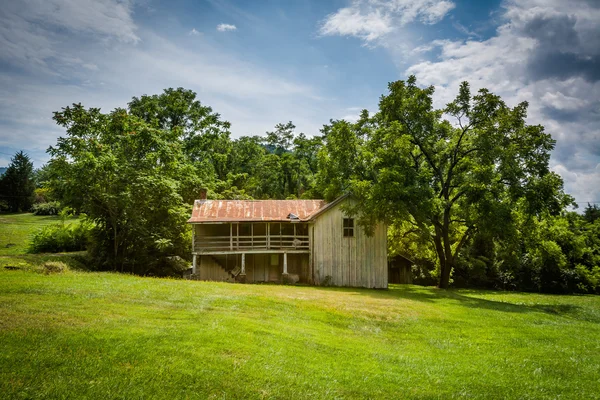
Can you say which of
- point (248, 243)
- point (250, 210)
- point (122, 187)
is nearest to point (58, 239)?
point (122, 187)

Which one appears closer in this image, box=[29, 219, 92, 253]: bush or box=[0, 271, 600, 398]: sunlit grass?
box=[0, 271, 600, 398]: sunlit grass

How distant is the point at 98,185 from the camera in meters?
27.9

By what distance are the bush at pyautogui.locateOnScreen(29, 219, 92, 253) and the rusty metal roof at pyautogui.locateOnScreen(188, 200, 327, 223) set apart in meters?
9.11

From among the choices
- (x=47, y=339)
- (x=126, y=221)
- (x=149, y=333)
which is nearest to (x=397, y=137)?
(x=126, y=221)

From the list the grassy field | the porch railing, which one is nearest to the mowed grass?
the porch railing

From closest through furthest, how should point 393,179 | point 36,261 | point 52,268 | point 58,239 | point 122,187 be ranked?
point 52,268 < point 36,261 < point 393,179 < point 122,187 < point 58,239

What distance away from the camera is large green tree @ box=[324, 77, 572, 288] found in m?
26.2

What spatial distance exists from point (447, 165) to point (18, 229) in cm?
4379

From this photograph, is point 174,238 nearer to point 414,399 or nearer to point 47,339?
point 47,339

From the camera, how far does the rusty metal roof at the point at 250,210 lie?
30.0 meters

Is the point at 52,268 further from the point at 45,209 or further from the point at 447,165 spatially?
the point at 45,209

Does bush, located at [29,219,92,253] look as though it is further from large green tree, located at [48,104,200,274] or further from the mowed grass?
large green tree, located at [48,104,200,274]

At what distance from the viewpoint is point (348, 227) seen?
3005 centimetres

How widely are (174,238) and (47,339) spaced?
23181 mm
